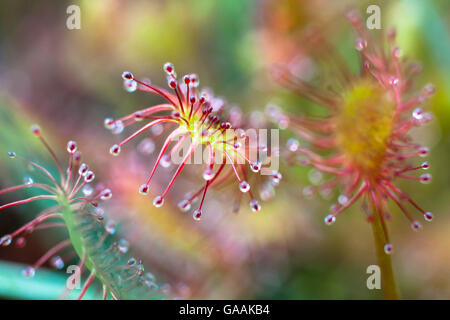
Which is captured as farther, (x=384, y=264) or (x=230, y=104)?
(x=230, y=104)

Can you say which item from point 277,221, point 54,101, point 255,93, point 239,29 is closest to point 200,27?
point 239,29

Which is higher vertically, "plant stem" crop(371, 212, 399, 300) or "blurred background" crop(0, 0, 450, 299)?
"blurred background" crop(0, 0, 450, 299)

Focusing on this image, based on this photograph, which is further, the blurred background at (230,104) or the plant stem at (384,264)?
the blurred background at (230,104)

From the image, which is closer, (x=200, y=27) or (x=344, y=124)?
(x=344, y=124)

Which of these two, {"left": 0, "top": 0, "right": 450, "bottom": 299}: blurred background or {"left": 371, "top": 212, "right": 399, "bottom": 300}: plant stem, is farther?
{"left": 0, "top": 0, "right": 450, "bottom": 299}: blurred background

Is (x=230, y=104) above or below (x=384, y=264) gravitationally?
above
